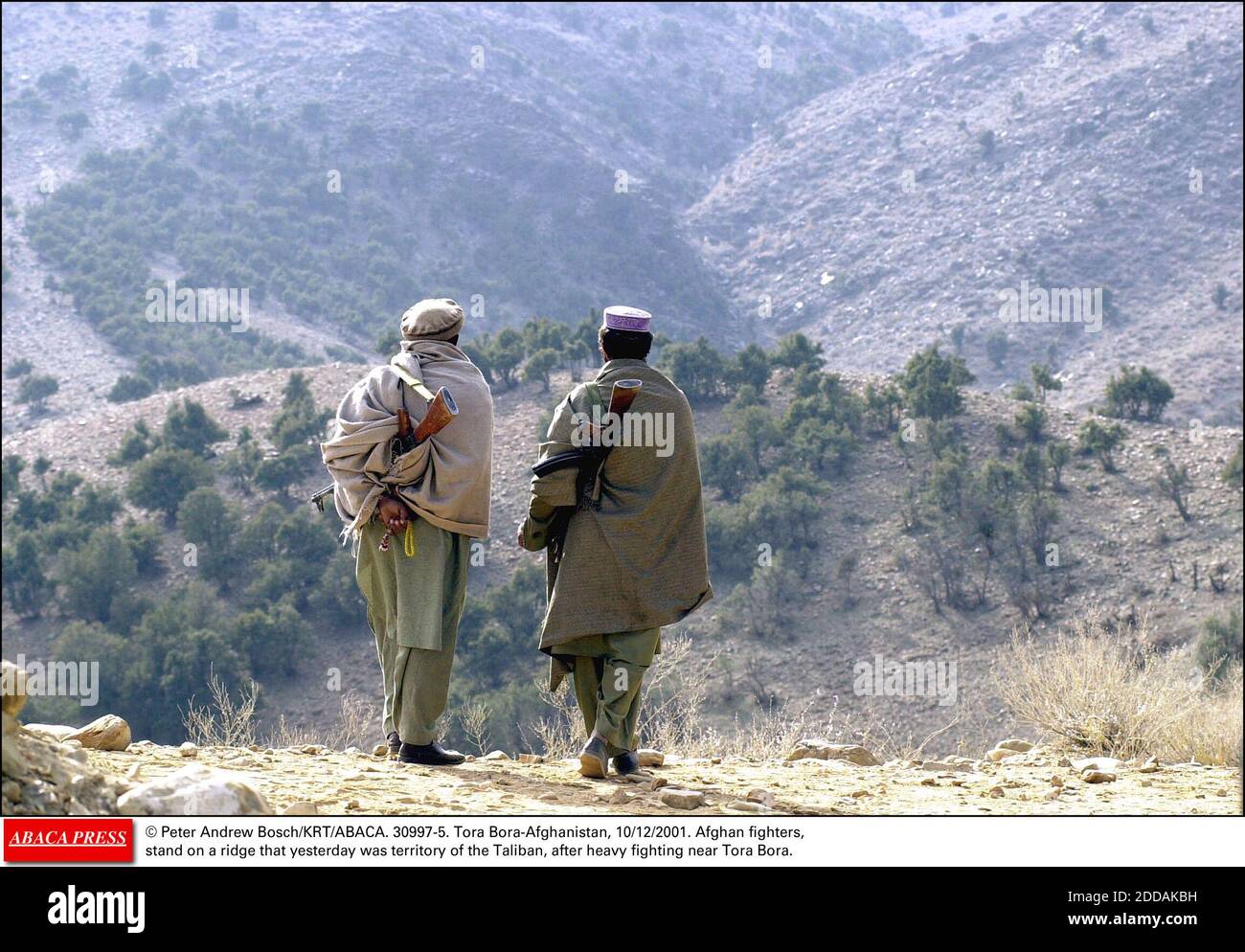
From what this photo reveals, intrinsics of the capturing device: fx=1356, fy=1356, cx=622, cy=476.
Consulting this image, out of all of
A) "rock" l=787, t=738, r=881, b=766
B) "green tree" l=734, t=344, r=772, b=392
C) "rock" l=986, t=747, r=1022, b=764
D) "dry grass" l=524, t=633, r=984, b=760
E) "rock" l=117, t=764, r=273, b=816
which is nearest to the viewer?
"rock" l=117, t=764, r=273, b=816

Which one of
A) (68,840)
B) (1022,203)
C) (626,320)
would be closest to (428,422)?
(626,320)

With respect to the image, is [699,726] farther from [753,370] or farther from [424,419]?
[753,370]

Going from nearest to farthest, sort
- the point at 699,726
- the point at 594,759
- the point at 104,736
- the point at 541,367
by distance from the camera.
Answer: the point at 594,759, the point at 104,736, the point at 699,726, the point at 541,367

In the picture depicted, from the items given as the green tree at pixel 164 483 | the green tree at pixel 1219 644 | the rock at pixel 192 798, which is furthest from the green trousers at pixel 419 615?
the green tree at pixel 164 483

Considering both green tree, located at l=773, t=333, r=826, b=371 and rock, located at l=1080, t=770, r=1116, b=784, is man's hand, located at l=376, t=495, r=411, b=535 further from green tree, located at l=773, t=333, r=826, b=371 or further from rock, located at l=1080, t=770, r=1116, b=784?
green tree, located at l=773, t=333, r=826, b=371

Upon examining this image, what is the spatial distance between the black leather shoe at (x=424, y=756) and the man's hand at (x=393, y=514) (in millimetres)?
859

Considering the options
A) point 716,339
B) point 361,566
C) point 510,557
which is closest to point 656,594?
point 361,566

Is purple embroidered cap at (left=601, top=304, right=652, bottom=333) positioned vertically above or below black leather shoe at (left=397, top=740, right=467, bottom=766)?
above

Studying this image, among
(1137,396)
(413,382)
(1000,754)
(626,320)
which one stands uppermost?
(1137,396)

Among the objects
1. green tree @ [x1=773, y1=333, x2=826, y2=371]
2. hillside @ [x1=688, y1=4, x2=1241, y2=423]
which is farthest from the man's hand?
hillside @ [x1=688, y1=4, x2=1241, y2=423]

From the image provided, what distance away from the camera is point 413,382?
16.9 feet

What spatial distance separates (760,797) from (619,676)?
669mm

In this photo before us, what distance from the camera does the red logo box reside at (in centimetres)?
329

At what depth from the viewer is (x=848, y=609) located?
794 inches
